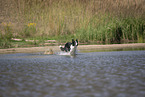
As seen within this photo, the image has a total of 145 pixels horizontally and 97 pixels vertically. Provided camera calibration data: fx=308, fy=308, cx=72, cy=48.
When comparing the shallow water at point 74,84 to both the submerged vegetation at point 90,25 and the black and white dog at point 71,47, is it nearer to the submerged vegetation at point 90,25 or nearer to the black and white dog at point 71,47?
the black and white dog at point 71,47

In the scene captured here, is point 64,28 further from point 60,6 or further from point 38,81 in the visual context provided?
point 38,81

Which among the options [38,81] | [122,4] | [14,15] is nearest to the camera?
[38,81]

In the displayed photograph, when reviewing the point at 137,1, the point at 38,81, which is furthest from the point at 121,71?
the point at 137,1

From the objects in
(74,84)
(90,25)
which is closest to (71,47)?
(74,84)

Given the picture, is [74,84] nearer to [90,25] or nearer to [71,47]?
[71,47]

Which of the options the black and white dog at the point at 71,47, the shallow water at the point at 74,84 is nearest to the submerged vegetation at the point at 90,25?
the black and white dog at the point at 71,47

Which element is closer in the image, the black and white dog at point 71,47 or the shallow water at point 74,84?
the shallow water at point 74,84

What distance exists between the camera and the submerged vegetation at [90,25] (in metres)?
31.6

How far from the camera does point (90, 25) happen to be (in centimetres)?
3412

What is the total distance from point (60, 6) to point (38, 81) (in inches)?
1353

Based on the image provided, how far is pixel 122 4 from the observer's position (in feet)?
137

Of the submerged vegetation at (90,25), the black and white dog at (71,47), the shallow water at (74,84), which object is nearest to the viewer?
the shallow water at (74,84)

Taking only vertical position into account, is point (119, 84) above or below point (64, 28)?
below

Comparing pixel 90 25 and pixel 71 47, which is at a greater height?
pixel 90 25
